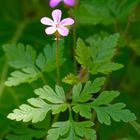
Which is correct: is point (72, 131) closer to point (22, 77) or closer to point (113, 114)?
point (113, 114)

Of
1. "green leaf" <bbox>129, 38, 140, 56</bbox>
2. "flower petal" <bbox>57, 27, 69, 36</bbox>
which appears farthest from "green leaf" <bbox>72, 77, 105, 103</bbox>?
"green leaf" <bbox>129, 38, 140, 56</bbox>

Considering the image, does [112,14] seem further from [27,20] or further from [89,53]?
[27,20]

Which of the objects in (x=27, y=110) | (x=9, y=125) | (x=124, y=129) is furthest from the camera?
(x=124, y=129)

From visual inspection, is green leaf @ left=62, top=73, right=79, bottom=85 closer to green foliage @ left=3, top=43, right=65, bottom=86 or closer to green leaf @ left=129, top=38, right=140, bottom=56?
green foliage @ left=3, top=43, right=65, bottom=86

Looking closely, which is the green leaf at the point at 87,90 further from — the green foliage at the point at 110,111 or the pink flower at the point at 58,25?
the pink flower at the point at 58,25

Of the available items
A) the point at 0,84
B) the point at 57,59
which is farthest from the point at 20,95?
the point at 57,59

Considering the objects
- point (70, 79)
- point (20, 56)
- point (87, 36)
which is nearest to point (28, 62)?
point (20, 56)
